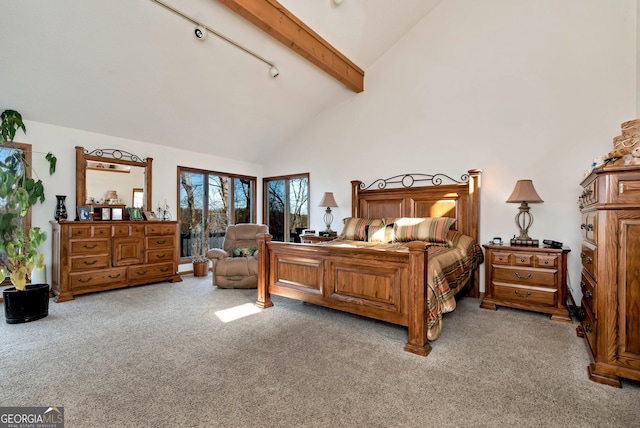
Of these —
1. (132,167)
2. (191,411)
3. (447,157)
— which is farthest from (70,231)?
(447,157)

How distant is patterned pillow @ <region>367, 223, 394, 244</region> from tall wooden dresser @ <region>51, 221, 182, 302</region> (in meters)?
3.20

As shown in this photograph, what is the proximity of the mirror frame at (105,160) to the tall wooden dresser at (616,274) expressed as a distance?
5541 mm

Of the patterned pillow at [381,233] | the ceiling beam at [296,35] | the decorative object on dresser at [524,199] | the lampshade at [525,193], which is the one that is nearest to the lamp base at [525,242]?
the decorative object on dresser at [524,199]

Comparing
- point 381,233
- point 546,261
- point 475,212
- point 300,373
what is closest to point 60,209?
point 300,373

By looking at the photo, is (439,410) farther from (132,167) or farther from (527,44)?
(132,167)

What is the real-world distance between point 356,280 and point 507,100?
319 cm

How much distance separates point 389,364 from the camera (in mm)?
2098

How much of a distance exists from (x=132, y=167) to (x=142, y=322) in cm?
287

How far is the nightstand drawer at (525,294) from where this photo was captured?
3.04 meters

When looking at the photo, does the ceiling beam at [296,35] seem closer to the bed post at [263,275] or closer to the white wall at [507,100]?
the white wall at [507,100]

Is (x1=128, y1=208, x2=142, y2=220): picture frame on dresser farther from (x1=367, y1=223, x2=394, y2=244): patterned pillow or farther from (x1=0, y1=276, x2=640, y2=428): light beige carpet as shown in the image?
(x1=367, y1=223, x2=394, y2=244): patterned pillow

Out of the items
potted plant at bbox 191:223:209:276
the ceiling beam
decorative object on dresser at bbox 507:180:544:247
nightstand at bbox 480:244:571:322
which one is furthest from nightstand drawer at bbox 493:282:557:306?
potted plant at bbox 191:223:209:276

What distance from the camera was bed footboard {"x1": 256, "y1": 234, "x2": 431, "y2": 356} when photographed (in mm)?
2293

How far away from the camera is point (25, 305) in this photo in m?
2.96
